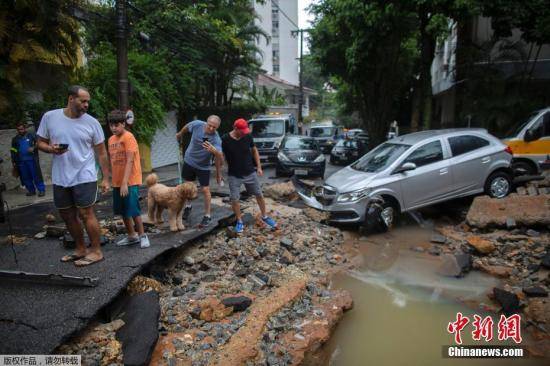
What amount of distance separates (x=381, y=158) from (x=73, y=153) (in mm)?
5703

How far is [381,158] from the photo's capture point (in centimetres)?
770

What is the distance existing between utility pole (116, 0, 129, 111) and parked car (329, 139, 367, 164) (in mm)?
12782

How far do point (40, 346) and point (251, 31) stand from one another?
18.8 m

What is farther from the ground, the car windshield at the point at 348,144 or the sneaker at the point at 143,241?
the car windshield at the point at 348,144

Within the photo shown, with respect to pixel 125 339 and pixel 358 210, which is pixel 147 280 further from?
pixel 358 210

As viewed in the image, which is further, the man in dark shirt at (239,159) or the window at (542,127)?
the window at (542,127)

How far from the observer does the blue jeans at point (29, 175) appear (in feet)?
28.9

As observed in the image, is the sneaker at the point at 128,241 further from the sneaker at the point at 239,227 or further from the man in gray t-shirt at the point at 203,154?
the sneaker at the point at 239,227

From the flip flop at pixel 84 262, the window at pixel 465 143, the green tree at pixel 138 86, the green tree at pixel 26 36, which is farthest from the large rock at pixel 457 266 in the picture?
the green tree at pixel 138 86

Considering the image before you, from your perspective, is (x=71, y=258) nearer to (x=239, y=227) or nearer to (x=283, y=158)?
(x=239, y=227)

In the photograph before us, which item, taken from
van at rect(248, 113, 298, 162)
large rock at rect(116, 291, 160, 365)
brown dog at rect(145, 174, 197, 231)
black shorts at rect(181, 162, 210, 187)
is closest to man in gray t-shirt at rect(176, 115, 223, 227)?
black shorts at rect(181, 162, 210, 187)

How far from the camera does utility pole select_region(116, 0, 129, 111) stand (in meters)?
8.52

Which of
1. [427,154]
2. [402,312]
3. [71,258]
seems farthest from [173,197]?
[427,154]

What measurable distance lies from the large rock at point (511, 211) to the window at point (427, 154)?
112 cm
